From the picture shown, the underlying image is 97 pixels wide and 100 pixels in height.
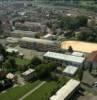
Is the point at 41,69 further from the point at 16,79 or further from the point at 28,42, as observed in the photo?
the point at 28,42

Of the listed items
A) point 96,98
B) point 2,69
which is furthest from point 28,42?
point 96,98

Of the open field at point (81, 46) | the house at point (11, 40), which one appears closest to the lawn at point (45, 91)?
the open field at point (81, 46)

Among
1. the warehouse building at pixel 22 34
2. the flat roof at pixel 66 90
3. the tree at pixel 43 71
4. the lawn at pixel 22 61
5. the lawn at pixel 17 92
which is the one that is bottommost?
the lawn at pixel 17 92

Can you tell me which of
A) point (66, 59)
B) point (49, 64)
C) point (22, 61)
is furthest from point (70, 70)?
point (22, 61)

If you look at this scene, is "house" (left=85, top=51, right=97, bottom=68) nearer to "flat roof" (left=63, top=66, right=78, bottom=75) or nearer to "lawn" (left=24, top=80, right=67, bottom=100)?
"flat roof" (left=63, top=66, right=78, bottom=75)

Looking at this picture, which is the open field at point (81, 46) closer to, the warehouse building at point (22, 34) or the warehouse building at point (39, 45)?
the warehouse building at point (39, 45)

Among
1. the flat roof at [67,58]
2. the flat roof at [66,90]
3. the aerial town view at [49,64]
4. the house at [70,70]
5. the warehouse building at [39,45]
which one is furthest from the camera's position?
the warehouse building at [39,45]
